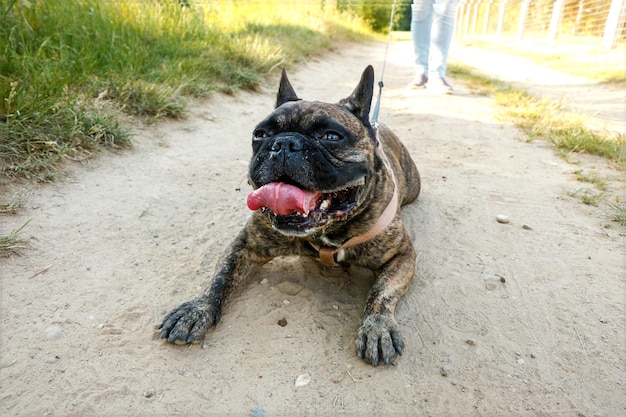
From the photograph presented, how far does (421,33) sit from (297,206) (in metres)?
6.85

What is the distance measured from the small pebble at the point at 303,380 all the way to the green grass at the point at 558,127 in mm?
4264

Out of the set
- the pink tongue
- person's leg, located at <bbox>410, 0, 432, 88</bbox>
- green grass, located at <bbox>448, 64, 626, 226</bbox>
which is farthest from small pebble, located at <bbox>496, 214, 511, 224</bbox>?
person's leg, located at <bbox>410, 0, 432, 88</bbox>

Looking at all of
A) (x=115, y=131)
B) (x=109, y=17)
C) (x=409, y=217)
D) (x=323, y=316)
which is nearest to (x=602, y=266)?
(x=409, y=217)

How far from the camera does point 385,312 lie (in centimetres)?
238

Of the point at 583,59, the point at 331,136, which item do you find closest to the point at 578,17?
the point at 583,59

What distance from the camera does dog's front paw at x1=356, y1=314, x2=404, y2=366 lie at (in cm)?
211

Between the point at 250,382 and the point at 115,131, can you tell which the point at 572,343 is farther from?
the point at 115,131

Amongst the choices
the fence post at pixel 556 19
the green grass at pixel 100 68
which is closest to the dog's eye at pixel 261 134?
the green grass at pixel 100 68

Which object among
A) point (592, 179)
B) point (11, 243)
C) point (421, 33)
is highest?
point (421, 33)

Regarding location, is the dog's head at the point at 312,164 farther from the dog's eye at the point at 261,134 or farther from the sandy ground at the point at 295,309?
the sandy ground at the point at 295,309

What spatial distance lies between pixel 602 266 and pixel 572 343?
936 millimetres

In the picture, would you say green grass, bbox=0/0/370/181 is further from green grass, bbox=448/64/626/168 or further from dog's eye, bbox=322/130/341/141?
green grass, bbox=448/64/626/168

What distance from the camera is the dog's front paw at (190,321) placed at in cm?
218

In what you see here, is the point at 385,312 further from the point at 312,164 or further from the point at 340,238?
the point at 312,164
